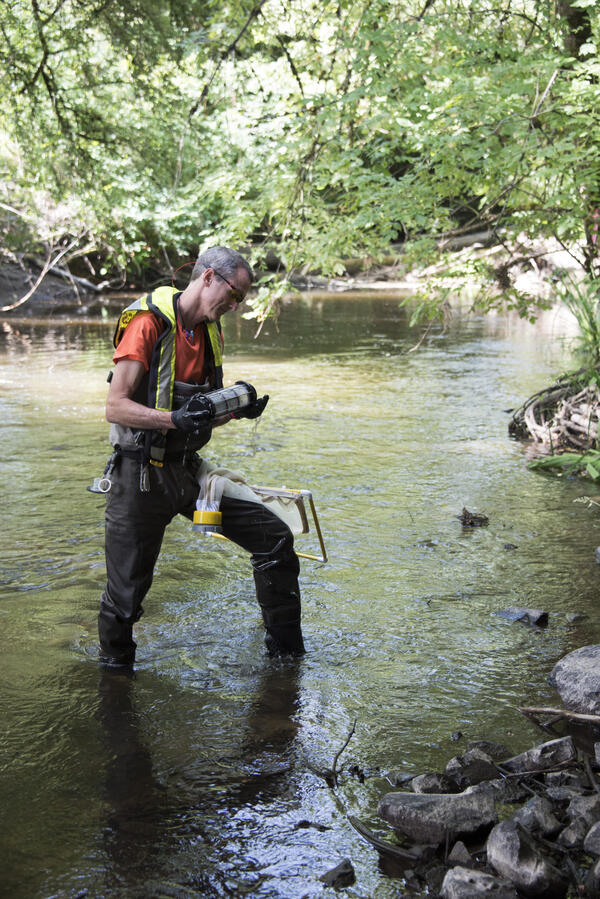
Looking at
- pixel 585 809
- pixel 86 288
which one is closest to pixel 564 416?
pixel 585 809

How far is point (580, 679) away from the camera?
12.5ft

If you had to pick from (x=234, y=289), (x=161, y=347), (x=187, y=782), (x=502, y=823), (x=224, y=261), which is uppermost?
(x=224, y=261)

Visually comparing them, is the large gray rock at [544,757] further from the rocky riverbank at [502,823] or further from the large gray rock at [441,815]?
the large gray rock at [441,815]

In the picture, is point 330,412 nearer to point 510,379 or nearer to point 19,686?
point 510,379

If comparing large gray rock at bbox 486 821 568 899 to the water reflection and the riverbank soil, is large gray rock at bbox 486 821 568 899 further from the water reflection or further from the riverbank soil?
the water reflection

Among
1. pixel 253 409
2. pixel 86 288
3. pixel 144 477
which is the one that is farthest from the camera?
pixel 86 288

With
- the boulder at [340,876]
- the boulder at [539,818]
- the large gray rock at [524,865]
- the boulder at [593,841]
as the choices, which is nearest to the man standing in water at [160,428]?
the boulder at [340,876]

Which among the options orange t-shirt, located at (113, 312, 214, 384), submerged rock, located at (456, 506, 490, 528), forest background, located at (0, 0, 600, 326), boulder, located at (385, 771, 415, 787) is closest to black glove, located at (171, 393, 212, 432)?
orange t-shirt, located at (113, 312, 214, 384)

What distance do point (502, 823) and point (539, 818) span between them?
0.16 m

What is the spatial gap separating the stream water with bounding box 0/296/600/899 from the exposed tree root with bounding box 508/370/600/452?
1.28 feet

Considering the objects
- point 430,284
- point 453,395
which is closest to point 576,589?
point 430,284

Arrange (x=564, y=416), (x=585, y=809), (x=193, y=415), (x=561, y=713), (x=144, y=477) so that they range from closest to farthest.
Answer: (x=585, y=809), (x=561, y=713), (x=193, y=415), (x=144, y=477), (x=564, y=416)

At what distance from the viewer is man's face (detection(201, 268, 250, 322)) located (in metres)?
3.79

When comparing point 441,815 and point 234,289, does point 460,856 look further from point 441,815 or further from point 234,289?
point 234,289
